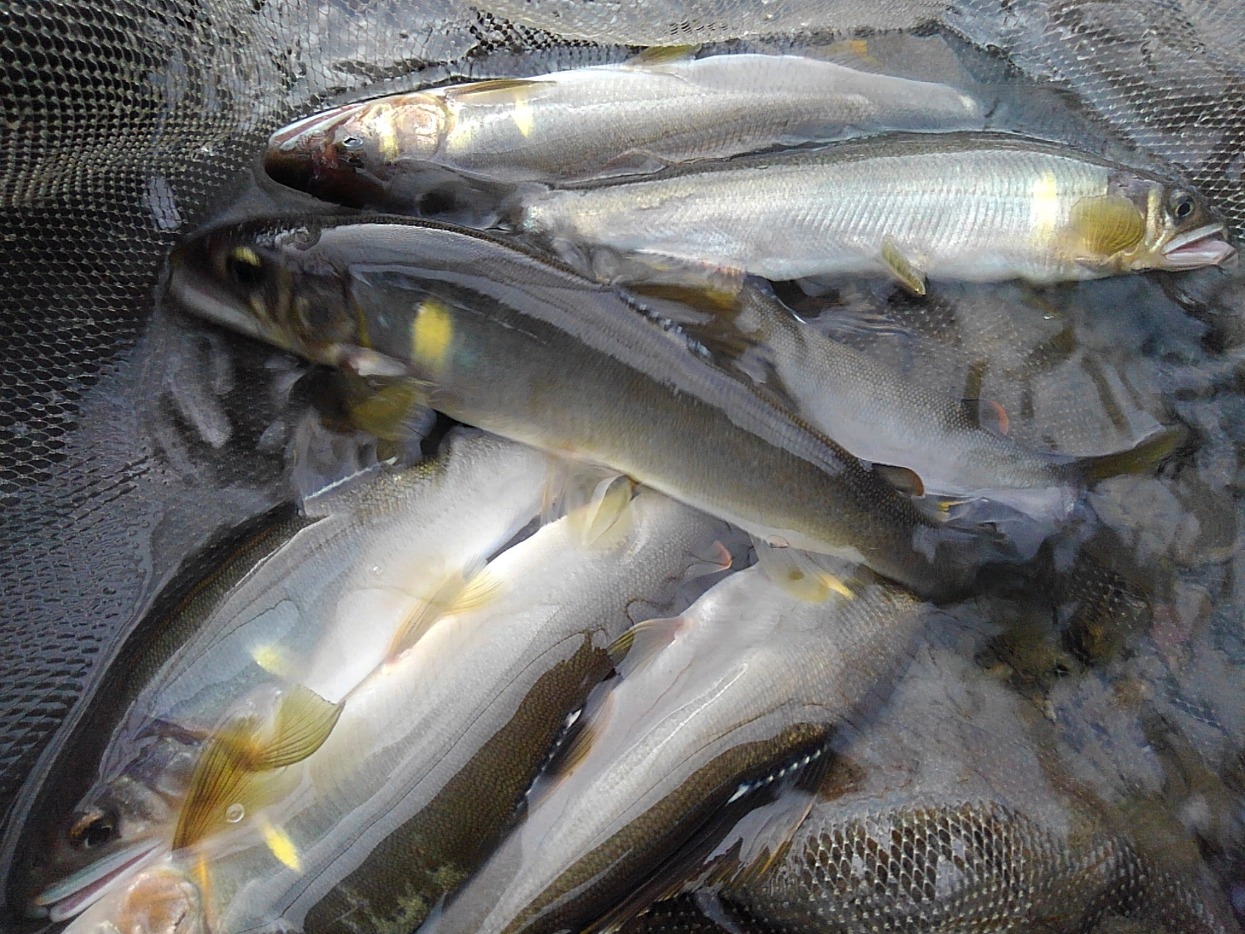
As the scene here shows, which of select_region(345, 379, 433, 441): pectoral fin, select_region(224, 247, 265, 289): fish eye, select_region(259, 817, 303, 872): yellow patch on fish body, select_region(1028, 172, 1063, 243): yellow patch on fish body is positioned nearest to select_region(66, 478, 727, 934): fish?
select_region(259, 817, 303, 872): yellow patch on fish body

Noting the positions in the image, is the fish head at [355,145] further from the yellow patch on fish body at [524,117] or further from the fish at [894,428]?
the fish at [894,428]

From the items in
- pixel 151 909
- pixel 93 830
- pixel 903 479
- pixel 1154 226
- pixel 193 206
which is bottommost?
pixel 151 909

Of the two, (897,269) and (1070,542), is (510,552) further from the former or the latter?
(1070,542)

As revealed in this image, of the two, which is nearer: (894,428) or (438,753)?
(438,753)

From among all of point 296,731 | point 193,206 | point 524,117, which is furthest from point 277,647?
point 524,117

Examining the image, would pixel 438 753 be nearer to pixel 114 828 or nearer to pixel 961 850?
pixel 114 828

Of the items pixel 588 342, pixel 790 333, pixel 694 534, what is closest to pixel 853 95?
pixel 790 333
